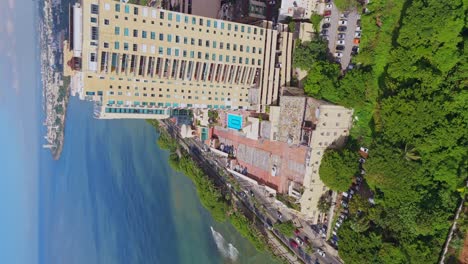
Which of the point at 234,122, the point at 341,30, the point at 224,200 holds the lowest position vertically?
the point at 224,200

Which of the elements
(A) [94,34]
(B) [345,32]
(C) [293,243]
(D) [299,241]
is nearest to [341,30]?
(B) [345,32]

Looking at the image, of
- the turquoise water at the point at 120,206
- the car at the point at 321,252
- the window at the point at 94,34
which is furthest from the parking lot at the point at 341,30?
the turquoise water at the point at 120,206

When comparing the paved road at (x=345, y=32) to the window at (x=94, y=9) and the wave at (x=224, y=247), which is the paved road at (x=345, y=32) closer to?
the window at (x=94, y=9)

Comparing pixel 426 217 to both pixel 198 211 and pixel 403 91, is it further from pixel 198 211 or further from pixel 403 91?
pixel 198 211

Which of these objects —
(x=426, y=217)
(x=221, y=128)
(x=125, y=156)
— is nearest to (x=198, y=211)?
(x=221, y=128)

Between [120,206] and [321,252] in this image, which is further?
[120,206]

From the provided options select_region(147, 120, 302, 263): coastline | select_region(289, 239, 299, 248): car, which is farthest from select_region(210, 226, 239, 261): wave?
select_region(289, 239, 299, 248): car

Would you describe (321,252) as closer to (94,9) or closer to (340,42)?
(340,42)
